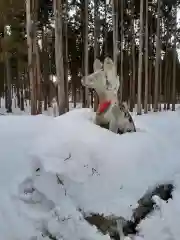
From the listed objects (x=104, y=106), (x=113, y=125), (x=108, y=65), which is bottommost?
(x=113, y=125)

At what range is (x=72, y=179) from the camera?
16.2ft

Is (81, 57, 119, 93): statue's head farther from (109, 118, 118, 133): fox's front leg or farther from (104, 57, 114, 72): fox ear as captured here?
(109, 118, 118, 133): fox's front leg

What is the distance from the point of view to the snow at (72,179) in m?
4.15

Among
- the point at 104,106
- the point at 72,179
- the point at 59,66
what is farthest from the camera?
the point at 59,66

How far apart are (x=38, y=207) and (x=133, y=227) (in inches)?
48.8

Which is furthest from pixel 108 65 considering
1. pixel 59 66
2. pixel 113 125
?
pixel 59 66

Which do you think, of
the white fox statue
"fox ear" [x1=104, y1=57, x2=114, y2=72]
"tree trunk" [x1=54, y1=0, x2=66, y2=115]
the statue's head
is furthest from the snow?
"tree trunk" [x1=54, y1=0, x2=66, y2=115]

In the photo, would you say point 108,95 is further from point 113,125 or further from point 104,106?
point 113,125

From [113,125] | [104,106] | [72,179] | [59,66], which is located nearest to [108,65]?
[104,106]

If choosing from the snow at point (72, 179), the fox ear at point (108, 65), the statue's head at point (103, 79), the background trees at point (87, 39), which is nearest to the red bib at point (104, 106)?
the statue's head at point (103, 79)

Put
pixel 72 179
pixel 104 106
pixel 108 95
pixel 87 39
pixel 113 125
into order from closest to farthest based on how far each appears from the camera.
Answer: pixel 72 179 → pixel 113 125 → pixel 104 106 → pixel 108 95 → pixel 87 39

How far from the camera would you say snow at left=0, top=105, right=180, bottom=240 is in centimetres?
415

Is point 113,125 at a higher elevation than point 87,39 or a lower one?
lower

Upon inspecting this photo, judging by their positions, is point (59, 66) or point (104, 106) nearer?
point (104, 106)
